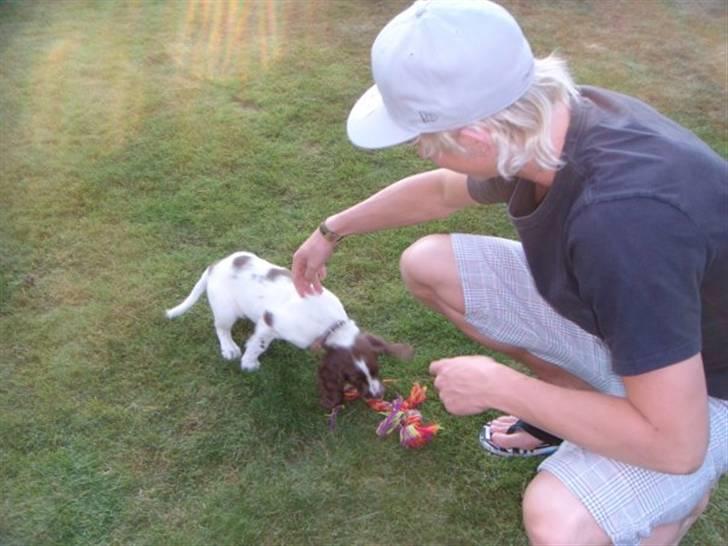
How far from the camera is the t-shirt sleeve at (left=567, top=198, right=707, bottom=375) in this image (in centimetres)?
165

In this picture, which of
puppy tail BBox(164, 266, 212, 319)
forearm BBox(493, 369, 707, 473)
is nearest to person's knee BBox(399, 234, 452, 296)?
forearm BBox(493, 369, 707, 473)

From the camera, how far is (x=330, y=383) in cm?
308

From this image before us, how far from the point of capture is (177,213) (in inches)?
169

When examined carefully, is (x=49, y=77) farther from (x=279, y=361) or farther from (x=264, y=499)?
(x=264, y=499)

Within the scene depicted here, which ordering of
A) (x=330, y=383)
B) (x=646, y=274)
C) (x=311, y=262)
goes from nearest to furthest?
(x=646, y=274) < (x=311, y=262) < (x=330, y=383)

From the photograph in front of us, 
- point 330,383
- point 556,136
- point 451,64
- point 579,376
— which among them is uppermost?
point 451,64

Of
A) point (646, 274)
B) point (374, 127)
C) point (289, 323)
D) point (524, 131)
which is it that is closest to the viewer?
point (646, 274)

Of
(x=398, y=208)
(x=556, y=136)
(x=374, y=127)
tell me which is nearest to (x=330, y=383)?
(x=398, y=208)

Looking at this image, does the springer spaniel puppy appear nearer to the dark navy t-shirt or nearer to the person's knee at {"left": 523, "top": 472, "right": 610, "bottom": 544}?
the person's knee at {"left": 523, "top": 472, "right": 610, "bottom": 544}

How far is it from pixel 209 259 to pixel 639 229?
2.75 meters

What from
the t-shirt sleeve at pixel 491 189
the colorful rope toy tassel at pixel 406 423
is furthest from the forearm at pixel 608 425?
the colorful rope toy tassel at pixel 406 423

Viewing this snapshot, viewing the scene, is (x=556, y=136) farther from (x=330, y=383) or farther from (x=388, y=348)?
(x=330, y=383)

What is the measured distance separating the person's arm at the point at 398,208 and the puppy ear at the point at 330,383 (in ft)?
1.23

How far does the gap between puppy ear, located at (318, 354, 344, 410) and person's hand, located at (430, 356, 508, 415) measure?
3.21 ft
